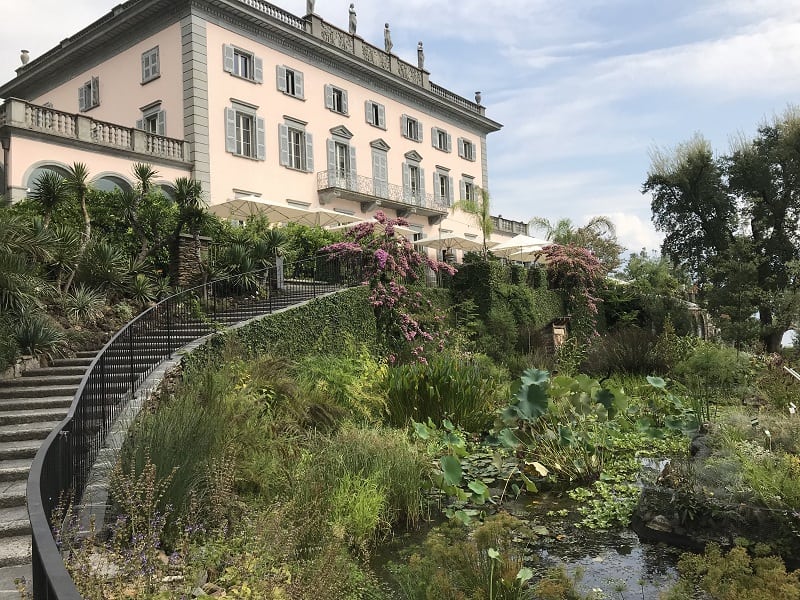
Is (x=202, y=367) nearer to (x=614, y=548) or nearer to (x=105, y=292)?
(x=105, y=292)

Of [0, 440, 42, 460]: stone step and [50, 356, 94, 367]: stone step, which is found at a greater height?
[50, 356, 94, 367]: stone step

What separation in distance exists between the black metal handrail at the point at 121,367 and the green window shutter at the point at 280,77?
35.1 ft

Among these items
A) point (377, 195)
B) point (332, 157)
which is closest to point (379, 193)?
point (377, 195)

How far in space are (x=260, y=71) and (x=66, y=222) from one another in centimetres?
1180

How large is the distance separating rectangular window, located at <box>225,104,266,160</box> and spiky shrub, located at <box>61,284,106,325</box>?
38.9 feet

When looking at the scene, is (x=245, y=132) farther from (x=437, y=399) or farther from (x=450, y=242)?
(x=437, y=399)

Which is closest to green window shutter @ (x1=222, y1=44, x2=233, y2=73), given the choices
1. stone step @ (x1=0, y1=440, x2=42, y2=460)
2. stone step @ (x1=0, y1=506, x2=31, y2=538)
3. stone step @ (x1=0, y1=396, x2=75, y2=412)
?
stone step @ (x1=0, y1=396, x2=75, y2=412)

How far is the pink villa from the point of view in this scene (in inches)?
766

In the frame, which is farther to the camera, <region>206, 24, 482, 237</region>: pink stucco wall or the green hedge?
<region>206, 24, 482, 237</region>: pink stucco wall

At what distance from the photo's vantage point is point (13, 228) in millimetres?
11000

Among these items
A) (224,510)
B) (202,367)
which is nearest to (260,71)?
(202,367)

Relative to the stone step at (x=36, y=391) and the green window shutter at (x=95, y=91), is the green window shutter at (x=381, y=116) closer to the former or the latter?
the green window shutter at (x=95, y=91)

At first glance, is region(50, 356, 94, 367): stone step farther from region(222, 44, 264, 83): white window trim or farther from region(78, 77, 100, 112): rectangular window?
region(78, 77, 100, 112): rectangular window

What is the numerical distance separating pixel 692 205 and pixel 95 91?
25.2 m
